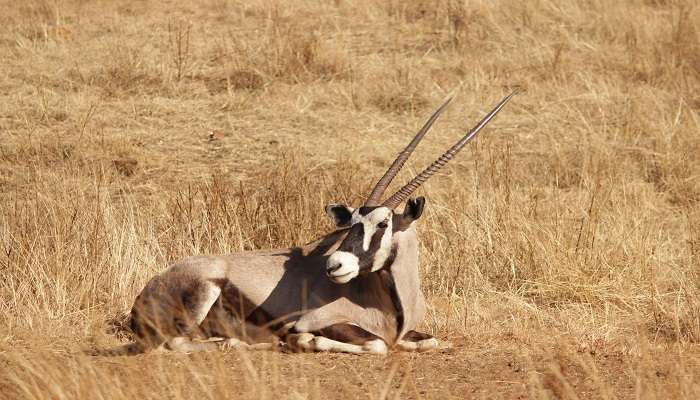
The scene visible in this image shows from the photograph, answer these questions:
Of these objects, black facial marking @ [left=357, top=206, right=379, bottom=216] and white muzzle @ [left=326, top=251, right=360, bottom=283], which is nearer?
white muzzle @ [left=326, top=251, right=360, bottom=283]

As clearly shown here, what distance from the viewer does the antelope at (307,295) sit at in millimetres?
6902

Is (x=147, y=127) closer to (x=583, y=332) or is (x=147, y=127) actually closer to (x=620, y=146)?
(x=620, y=146)

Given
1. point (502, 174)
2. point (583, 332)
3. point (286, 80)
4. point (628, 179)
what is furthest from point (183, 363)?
point (286, 80)

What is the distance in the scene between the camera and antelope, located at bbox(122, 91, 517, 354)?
6.90 m

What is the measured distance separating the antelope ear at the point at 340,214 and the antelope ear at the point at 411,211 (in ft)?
1.09

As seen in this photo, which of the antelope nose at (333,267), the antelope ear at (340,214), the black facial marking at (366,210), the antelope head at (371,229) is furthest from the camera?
the antelope ear at (340,214)

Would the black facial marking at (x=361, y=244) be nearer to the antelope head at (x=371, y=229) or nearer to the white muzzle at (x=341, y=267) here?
the antelope head at (x=371, y=229)

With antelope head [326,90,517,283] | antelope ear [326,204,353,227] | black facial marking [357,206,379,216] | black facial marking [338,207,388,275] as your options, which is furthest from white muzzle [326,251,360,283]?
antelope ear [326,204,353,227]

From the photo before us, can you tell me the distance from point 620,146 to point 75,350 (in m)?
6.78

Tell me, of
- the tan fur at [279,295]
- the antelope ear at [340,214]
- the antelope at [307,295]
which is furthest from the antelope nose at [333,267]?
the antelope ear at [340,214]

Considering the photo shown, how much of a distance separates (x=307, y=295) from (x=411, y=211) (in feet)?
2.66

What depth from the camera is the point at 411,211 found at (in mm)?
6992

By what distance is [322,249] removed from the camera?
732 cm

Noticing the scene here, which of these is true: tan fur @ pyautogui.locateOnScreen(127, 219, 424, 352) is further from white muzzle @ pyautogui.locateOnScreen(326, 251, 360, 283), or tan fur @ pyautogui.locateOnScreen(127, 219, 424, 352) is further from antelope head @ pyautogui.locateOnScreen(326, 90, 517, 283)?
white muzzle @ pyautogui.locateOnScreen(326, 251, 360, 283)
